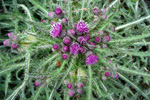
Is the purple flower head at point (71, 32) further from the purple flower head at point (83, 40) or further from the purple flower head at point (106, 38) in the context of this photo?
the purple flower head at point (106, 38)

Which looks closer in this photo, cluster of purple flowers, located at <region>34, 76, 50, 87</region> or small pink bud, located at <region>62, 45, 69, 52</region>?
small pink bud, located at <region>62, 45, 69, 52</region>

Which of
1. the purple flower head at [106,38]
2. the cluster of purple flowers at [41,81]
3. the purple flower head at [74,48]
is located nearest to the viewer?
the purple flower head at [74,48]

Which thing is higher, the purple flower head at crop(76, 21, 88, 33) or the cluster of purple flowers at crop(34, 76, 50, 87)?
the purple flower head at crop(76, 21, 88, 33)

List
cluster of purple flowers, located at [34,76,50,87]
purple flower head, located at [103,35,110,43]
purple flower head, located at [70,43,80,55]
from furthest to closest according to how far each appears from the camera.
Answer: cluster of purple flowers, located at [34,76,50,87] → purple flower head, located at [103,35,110,43] → purple flower head, located at [70,43,80,55]

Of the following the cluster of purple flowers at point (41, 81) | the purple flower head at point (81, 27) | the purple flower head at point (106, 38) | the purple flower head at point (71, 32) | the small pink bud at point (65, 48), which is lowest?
the cluster of purple flowers at point (41, 81)

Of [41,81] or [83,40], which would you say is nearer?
[83,40]

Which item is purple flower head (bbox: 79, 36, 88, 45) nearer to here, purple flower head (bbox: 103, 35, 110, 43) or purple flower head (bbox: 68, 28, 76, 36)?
purple flower head (bbox: 68, 28, 76, 36)

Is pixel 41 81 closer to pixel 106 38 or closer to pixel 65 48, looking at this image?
pixel 65 48

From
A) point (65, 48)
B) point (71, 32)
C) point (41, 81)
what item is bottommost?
point (41, 81)

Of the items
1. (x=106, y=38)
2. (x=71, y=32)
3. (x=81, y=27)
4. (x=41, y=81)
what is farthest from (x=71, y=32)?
(x=41, y=81)

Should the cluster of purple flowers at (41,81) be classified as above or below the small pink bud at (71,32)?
below

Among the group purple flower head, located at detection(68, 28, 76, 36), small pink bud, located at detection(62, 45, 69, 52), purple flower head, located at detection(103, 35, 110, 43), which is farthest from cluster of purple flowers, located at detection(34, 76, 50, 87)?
purple flower head, located at detection(103, 35, 110, 43)

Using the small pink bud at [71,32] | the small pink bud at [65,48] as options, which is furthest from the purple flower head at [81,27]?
the small pink bud at [65,48]
